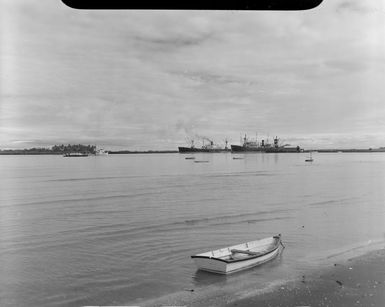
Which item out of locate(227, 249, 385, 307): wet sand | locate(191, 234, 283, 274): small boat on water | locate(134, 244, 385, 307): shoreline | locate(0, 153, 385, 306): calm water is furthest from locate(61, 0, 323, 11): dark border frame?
locate(191, 234, 283, 274): small boat on water

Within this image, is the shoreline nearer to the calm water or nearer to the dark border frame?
the calm water

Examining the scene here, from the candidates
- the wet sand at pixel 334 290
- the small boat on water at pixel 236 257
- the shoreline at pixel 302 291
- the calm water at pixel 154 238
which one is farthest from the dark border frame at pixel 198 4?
the small boat on water at pixel 236 257

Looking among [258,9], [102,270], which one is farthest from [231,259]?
[258,9]

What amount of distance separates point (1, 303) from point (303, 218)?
46.0 ft

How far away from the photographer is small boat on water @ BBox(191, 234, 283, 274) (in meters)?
9.90

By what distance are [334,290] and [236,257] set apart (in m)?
2.83

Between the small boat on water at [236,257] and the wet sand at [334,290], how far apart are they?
1381 mm

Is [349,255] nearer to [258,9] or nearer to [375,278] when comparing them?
[375,278]

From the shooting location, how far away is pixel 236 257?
34.6 ft

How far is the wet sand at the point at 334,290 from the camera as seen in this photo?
7625 millimetres

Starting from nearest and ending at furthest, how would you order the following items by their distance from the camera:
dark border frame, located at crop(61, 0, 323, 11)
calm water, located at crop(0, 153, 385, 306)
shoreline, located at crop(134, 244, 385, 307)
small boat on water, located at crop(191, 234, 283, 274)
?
dark border frame, located at crop(61, 0, 323, 11), shoreline, located at crop(134, 244, 385, 307), calm water, located at crop(0, 153, 385, 306), small boat on water, located at crop(191, 234, 283, 274)

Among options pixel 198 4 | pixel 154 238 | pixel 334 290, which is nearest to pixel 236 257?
pixel 334 290

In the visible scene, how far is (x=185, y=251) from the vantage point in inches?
498

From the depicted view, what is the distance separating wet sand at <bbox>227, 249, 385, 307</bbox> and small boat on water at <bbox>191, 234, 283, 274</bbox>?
1381 millimetres
